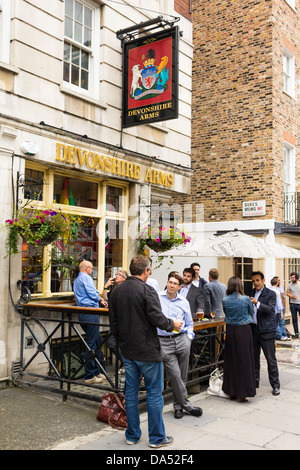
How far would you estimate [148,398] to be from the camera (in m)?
4.99

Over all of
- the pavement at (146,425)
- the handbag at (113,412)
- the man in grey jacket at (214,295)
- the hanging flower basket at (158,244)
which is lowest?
the pavement at (146,425)

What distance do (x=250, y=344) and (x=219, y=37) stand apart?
12886mm

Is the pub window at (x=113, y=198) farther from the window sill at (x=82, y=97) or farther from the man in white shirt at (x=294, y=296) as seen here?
the man in white shirt at (x=294, y=296)

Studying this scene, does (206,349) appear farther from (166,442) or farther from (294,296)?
(294,296)

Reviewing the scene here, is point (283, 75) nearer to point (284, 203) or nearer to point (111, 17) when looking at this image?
point (284, 203)

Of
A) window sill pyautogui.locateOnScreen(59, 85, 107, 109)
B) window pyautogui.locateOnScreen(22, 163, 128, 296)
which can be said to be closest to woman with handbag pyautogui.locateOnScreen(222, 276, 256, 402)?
window pyautogui.locateOnScreen(22, 163, 128, 296)

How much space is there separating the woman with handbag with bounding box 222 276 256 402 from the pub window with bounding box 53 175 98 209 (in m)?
3.35

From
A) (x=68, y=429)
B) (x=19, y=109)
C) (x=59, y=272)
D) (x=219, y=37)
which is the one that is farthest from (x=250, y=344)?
(x=219, y=37)

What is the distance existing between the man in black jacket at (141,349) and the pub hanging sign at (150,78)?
4.52 metres

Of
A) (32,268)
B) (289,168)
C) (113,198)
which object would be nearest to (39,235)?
(32,268)

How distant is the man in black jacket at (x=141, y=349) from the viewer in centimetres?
496

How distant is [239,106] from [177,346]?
465 inches

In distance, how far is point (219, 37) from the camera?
16797 mm

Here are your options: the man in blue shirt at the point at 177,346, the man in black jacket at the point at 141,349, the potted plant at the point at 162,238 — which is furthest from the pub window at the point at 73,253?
the man in black jacket at the point at 141,349
